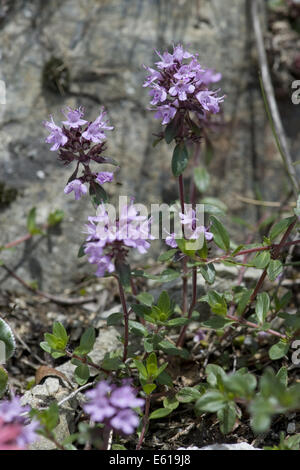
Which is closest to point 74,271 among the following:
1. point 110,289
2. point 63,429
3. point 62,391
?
point 110,289

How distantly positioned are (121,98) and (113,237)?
2176 mm

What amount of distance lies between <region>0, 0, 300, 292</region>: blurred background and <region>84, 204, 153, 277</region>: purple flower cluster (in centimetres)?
153

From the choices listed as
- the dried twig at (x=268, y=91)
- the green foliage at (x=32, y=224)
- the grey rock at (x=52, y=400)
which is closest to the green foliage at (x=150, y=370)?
the grey rock at (x=52, y=400)

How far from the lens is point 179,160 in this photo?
2709mm

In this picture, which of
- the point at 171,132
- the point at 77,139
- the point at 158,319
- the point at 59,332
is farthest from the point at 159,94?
the point at 59,332

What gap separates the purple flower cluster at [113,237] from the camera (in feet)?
7.23

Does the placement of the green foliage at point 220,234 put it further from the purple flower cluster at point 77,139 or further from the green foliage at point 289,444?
the green foliage at point 289,444

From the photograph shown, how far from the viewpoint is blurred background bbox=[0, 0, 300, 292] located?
3832 millimetres

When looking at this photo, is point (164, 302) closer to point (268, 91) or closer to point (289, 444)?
point (289, 444)

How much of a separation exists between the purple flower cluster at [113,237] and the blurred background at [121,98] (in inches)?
60.3

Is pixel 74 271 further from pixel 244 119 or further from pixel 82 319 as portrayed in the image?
pixel 244 119

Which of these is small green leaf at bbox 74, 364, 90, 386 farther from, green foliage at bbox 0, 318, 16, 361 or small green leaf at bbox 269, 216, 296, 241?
small green leaf at bbox 269, 216, 296, 241

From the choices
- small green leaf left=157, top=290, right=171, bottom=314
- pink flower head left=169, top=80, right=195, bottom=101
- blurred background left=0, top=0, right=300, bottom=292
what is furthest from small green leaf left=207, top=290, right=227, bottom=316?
blurred background left=0, top=0, right=300, bottom=292

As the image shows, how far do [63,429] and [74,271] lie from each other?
4.82 feet
